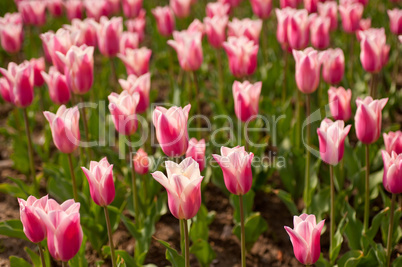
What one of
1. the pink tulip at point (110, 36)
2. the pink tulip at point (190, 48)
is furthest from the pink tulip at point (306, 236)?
the pink tulip at point (110, 36)

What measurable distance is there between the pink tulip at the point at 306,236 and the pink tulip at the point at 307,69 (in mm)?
1003

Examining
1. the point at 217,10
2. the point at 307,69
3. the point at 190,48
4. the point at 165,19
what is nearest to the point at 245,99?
the point at 307,69

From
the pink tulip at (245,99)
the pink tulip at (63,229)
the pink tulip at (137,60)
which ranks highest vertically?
the pink tulip at (137,60)

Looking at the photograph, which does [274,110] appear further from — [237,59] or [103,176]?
[103,176]

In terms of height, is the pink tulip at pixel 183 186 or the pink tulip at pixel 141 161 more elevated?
the pink tulip at pixel 183 186

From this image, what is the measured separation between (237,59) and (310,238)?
1.56 metres

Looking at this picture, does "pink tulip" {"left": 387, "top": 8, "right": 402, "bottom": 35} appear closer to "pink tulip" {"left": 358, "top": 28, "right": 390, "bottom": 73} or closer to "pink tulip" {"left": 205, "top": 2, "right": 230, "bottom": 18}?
"pink tulip" {"left": 358, "top": 28, "right": 390, "bottom": 73}

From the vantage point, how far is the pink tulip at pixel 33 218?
72.1 inches

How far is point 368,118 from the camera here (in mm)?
2279

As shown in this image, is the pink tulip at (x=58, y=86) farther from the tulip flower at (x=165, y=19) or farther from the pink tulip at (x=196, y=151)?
the tulip flower at (x=165, y=19)

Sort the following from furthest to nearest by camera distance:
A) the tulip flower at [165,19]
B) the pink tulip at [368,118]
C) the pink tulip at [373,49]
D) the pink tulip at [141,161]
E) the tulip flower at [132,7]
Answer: the tulip flower at [132,7], the tulip flower at [165,19], the pink tulip at [373,49], the pink tulip at [141,161], the pink tulip at [368,118]

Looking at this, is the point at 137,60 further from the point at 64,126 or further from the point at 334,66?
the point at 334,66

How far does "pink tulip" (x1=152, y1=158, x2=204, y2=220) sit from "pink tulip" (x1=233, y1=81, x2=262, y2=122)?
2.67 feet

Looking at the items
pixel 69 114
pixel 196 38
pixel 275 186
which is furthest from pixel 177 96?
pixel 69 114
